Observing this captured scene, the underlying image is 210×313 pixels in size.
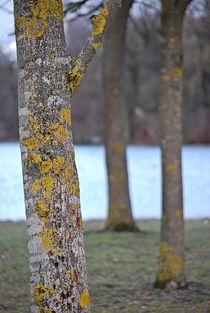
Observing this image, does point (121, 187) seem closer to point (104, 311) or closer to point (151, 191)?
point (104, 311)

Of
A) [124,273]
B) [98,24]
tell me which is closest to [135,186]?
[124,273]

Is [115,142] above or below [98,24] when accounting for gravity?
below

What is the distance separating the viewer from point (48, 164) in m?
4.59

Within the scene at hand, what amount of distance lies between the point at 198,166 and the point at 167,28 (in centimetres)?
2942

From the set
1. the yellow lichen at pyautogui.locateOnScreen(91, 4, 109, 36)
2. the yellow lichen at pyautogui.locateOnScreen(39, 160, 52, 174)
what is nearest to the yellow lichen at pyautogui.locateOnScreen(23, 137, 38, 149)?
the yellow lichen at pyautogui.locateOnScreen(39, 160, 52, 174)

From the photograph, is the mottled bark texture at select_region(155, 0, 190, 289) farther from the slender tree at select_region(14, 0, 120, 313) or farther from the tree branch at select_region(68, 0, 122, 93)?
the slender tree at select_region(14, 0, 120, 313)

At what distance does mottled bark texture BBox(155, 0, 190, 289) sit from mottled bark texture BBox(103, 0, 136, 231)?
5.52m

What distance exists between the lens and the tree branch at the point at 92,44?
4.79 m

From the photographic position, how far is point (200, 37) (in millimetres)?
16516

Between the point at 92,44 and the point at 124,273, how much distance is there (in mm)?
6067

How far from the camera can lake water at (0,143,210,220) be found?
68.7 feet

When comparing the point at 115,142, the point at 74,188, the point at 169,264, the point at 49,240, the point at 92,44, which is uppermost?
the point at 92,44

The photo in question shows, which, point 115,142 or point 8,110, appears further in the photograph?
point 8,110

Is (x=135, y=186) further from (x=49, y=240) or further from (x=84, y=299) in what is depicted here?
(x=49, y=240)
